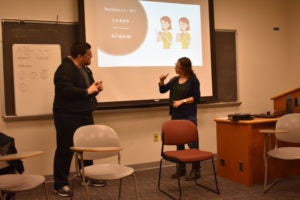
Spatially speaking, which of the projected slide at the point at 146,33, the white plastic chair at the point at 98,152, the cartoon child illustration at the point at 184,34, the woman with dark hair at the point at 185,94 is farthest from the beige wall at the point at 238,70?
the white plastic chair at the point at 98,152

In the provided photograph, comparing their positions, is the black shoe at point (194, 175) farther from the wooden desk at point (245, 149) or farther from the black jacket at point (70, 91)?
the black jacket at point (70, 91)

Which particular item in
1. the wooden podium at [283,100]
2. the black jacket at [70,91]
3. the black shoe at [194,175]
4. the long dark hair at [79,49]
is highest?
the long dark hair at [79,49]

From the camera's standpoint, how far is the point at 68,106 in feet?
11.3

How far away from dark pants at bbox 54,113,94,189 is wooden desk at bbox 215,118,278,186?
1.68m

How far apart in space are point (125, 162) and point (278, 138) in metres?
1.99

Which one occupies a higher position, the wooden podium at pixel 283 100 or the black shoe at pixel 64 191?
the wooden podium at pixel 283 100

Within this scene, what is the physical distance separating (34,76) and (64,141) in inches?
39.9

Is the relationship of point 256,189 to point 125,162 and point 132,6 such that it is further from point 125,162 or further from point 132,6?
point 132,6

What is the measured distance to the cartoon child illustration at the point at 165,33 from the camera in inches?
181

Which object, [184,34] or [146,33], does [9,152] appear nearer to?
[146,33]

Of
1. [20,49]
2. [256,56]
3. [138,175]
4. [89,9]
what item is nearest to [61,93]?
[20,49]

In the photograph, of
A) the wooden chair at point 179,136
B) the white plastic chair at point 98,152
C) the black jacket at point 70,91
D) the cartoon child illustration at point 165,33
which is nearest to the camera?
the white plastic chair at point 98,152

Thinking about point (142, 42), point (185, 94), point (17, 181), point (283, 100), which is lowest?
point (17, 181)

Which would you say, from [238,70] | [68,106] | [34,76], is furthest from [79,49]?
[238,70]
